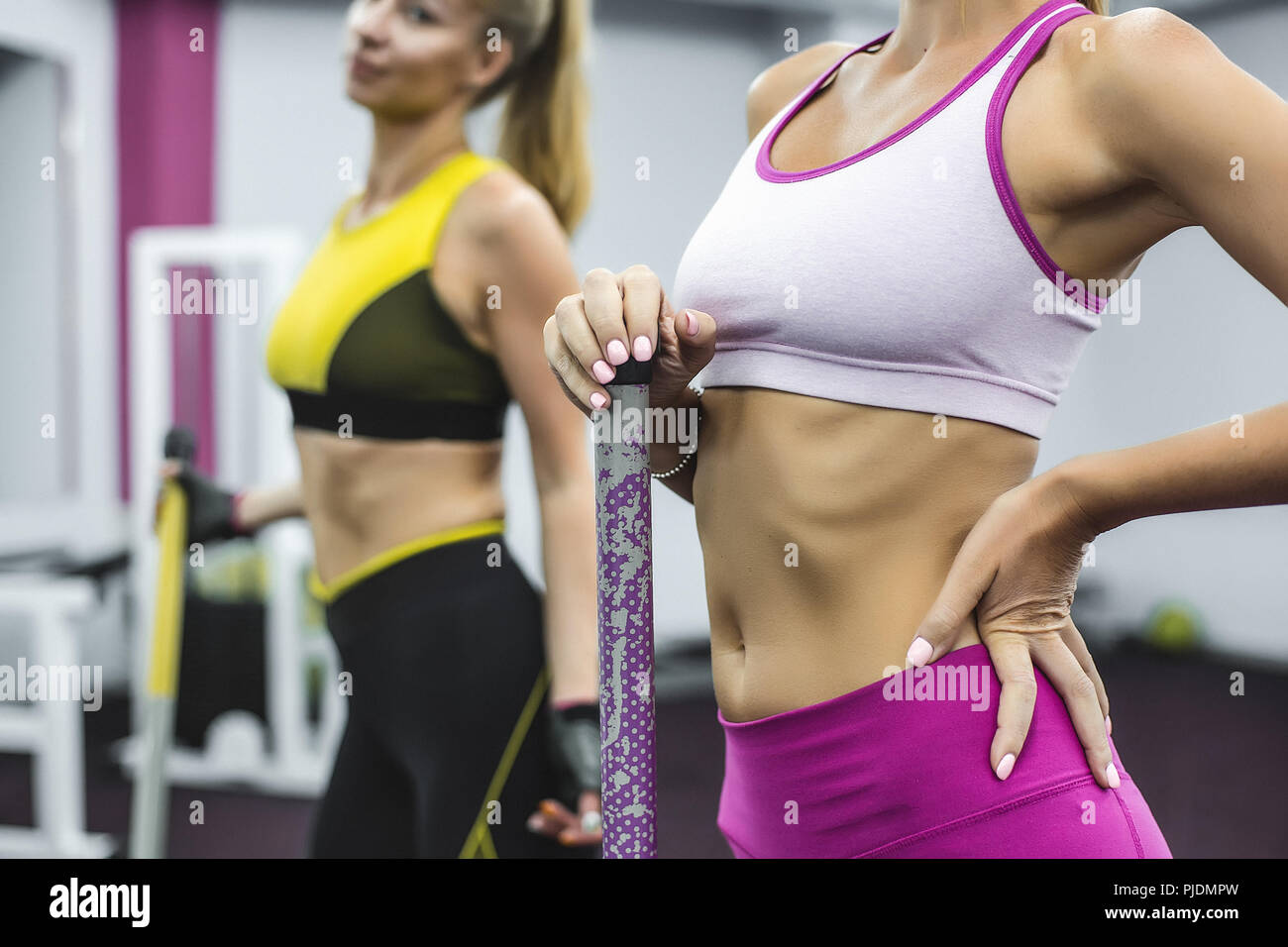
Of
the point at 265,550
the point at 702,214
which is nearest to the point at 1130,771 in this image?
the point at 702,214

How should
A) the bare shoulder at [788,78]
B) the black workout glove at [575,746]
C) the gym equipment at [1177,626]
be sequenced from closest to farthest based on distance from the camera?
the bare shoulder at [788,78] < the black workout glove at [575,746] < the gym equipment at [1177,626]

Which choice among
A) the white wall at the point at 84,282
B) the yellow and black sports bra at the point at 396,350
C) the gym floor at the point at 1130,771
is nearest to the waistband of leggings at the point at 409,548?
the yellow and black sports bra at the point at 396,350

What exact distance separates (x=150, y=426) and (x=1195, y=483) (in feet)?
11.7

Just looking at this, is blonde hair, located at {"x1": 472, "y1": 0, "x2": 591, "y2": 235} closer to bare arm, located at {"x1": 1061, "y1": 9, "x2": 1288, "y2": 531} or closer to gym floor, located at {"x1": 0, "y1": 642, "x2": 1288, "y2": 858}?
bare arm, located at {"x1": 1061, "y1": 9, "x2": 1288, "y2": 531}

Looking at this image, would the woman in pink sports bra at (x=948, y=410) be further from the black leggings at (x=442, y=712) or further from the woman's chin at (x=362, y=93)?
the woman's chin at (x=362, y=93)

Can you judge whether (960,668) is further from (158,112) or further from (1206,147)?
(158,112)

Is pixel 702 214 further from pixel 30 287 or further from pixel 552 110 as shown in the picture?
pixel 552 110

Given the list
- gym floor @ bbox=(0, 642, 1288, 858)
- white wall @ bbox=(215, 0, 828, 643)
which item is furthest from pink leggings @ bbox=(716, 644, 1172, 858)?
white wall @ bbox=(215, 0, 828, 643)

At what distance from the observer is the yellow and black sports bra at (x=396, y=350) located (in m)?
1.35

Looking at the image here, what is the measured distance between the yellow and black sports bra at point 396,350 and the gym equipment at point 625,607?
2.37ft

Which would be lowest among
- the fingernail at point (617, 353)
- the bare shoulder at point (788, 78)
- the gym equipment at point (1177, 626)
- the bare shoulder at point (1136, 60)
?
the gym equipment at point (1177, 626)

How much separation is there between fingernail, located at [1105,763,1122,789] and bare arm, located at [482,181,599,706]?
67 cm

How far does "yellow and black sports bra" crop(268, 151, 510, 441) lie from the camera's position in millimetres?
1350

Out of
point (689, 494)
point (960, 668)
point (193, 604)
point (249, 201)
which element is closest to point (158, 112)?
point (249, 201)
